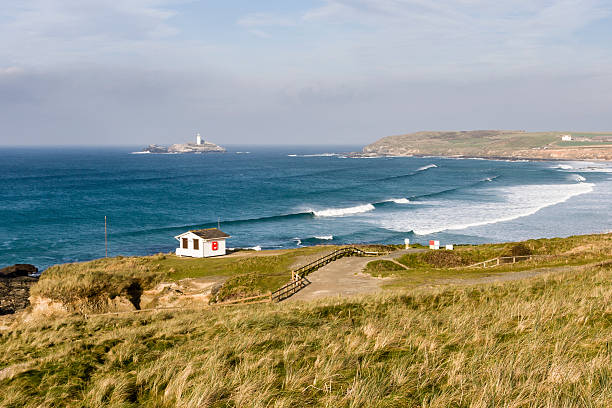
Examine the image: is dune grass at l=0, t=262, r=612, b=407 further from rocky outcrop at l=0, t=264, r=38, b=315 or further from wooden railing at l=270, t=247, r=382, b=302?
rocky outcrop at l=0, t=264, r=38, b=315

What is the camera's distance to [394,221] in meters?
75.2

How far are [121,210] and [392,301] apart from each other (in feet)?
260

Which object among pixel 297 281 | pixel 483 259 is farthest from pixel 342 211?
→ pixel 297 281

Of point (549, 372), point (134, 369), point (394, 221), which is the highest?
point (549, 372)

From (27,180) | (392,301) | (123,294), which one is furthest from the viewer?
(27,180)

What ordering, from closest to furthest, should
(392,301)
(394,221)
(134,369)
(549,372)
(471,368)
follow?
(549,372) < (471,368) < (134,369) < (392,301) < (394,221)

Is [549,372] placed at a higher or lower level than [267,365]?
higher

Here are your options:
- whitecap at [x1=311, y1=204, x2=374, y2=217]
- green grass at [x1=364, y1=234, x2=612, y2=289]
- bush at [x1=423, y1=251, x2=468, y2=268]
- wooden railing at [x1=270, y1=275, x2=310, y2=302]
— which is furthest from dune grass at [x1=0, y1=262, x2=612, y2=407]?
whitecap at [x1=311, y1=204, x2=374, y2=217]

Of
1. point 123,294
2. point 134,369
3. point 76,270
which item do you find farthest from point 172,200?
point 134,369

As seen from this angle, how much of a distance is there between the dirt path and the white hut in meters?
14.6

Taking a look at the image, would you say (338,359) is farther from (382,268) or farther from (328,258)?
(328,258)

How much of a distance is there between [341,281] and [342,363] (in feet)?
77.2

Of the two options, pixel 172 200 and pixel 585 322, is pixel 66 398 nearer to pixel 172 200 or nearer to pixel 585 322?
pixel 585 322

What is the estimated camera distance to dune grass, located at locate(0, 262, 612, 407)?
24.1ft
